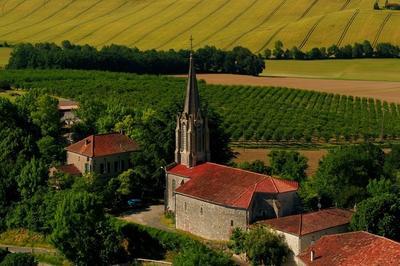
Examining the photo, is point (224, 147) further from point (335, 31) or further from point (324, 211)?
point (335, 31)

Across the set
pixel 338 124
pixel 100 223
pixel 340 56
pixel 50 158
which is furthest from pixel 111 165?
pixel 340 56

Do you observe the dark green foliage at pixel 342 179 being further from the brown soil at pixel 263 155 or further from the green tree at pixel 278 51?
the green tree at pixel 278 51

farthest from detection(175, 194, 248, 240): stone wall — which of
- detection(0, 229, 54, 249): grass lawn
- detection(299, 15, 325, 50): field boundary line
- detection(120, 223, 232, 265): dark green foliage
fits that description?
detection(299, 15, 325, 50): field boundary line

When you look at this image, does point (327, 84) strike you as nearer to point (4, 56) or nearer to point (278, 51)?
point (278, 51)

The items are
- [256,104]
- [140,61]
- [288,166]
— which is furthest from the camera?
[140,61]

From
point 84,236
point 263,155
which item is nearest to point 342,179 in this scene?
point 84,236

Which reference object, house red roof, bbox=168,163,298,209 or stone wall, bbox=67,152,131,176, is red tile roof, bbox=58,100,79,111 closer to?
stone wall, bbox=67,152,131,176

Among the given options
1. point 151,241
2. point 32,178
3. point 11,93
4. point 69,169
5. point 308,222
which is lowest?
point 151,241
